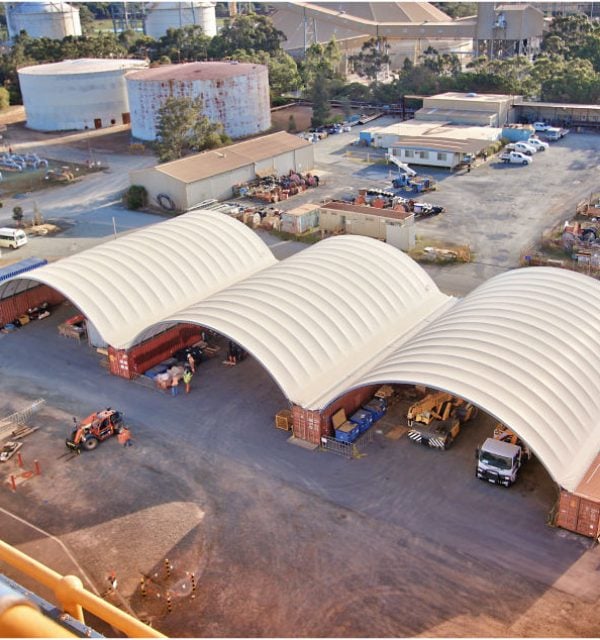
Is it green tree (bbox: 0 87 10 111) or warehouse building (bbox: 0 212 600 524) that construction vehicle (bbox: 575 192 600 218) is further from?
green tree (bbox: 0 87 10 111)

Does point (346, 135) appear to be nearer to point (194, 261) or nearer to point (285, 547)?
point (194, 261)

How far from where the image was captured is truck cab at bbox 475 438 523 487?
22328mm

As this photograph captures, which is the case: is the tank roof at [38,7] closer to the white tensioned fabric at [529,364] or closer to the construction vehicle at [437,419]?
the white tensioned fabric at [529,364]

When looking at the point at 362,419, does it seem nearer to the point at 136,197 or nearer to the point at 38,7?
the point at 136,197

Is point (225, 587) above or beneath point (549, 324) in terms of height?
beneath

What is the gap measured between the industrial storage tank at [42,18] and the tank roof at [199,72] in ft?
191

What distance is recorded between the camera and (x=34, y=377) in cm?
3031

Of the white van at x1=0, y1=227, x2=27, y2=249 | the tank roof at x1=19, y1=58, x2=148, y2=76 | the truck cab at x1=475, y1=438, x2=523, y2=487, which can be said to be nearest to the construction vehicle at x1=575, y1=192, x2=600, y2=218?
the truck cab at x1=475, y1=438, x2=523, y2=487

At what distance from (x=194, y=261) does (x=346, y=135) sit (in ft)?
142

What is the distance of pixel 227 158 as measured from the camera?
56188 mm

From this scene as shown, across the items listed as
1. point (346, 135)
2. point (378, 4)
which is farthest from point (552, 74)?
point (378, 4)

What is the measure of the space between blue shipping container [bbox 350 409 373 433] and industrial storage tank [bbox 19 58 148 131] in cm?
6244

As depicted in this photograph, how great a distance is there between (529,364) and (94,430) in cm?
1434

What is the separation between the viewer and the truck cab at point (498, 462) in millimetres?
22328
